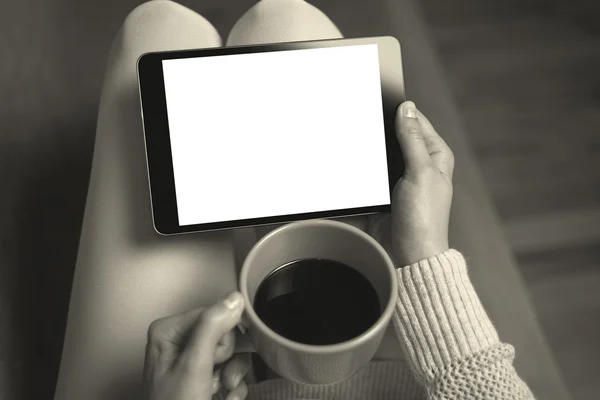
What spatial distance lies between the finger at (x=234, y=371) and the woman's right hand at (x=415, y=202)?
0.15 meters

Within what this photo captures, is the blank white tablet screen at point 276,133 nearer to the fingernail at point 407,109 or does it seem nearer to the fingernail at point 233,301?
the fingernail at point 407,109

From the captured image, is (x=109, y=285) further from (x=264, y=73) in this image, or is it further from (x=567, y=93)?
(x=567, y=93)

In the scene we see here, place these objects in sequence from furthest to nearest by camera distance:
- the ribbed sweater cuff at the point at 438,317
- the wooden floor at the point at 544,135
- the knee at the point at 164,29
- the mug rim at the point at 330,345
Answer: the wooden floor at the point at 544,135 < the knee at the point at 164,29 < the ribbed sweater cuff at the point at 438,317 < the mug rim at the point at 330,345

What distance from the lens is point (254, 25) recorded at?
54 cm

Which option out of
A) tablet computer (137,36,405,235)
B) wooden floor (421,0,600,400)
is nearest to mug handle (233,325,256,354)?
tablet computer (137,36,405,235)

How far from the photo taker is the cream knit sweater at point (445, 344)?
1.31ft

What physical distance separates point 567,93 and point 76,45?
2.43 feet

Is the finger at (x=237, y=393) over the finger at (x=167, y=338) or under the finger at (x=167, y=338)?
under

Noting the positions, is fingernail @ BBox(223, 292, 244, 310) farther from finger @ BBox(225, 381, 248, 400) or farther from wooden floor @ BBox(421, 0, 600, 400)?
wooden floor @ BBox(421, 0, 600, 400)

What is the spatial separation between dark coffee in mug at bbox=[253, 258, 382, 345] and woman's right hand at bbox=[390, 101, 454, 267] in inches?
3.6

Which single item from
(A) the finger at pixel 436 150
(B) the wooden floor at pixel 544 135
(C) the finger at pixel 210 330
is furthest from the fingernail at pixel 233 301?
(B) the wooden floor at pixel 544 135

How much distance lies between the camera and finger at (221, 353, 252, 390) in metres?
0.39

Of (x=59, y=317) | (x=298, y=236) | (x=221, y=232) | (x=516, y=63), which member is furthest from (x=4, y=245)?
(x=516, y=63)

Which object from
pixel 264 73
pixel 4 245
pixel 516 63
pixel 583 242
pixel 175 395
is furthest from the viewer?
pixel 516 63
